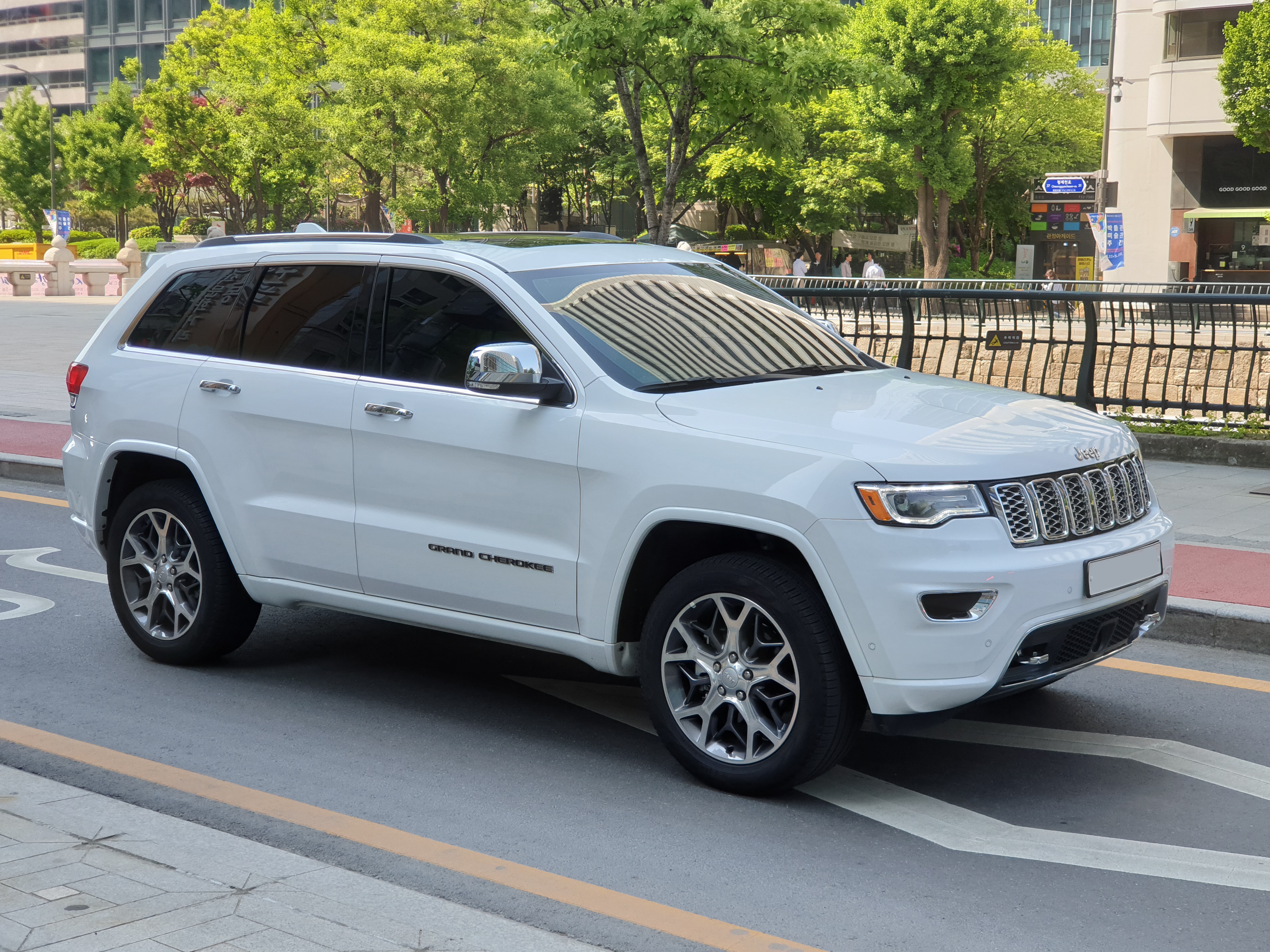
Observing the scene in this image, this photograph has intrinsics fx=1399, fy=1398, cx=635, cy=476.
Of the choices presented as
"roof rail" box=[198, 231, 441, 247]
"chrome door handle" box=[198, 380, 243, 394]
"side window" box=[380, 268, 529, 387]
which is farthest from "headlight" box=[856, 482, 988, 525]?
"chrome door handle" box=[198, 380, 243, 394]

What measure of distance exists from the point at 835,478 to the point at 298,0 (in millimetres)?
50306

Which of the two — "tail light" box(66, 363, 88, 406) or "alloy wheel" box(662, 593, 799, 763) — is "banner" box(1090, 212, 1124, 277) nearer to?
"tail light" box(66, 363, 88, 406)

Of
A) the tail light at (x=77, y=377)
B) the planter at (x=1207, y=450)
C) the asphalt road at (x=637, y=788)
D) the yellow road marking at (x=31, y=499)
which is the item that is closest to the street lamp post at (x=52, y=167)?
the yellow road marking at (x=31, y=499)

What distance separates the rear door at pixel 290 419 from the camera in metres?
5.39

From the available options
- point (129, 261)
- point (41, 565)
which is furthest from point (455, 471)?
point (129, 261)

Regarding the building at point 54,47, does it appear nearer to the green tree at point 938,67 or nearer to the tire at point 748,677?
the green tree at point 938,67

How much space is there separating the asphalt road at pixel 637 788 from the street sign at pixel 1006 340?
257 inches

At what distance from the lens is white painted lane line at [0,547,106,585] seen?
7.98 metres

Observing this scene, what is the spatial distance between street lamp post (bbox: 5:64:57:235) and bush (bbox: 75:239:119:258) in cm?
205

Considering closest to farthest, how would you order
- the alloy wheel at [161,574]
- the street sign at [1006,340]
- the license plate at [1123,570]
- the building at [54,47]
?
the license plate at [1123,570]
the alloy wheel at [161,574]
the street sign at [1006,340]
the building at [54,47]

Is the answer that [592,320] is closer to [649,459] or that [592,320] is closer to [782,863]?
[649,459]

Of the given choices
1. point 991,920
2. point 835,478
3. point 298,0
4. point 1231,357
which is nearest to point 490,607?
point 835,478

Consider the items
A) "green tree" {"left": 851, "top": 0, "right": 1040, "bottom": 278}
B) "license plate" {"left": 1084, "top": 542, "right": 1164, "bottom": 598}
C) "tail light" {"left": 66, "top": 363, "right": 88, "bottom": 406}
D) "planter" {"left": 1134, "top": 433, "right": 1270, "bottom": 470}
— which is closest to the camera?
"license plate" {"left": 1084, "top": 542, "right": 1164, "bottom": 598}

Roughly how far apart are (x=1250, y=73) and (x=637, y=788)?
39.0 meters
